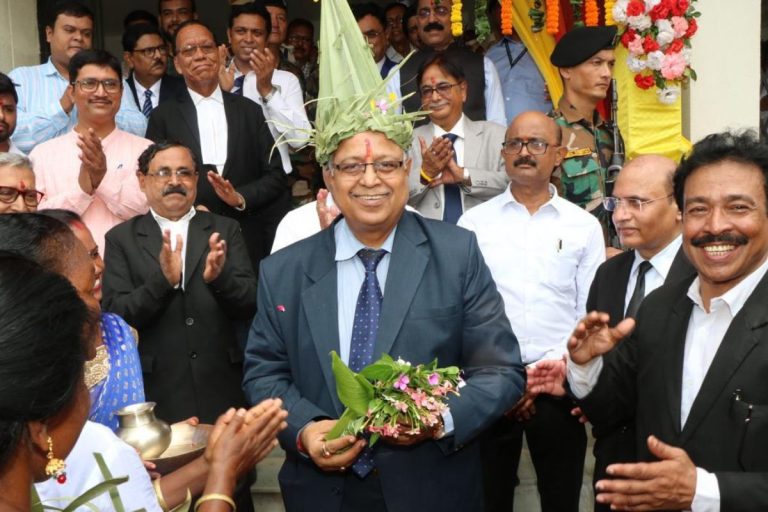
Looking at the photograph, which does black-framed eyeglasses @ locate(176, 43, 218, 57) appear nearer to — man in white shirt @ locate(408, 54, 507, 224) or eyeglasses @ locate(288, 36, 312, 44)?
man in white shirt @ locate(408, 54, 507, 224)

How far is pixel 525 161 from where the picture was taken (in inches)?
194

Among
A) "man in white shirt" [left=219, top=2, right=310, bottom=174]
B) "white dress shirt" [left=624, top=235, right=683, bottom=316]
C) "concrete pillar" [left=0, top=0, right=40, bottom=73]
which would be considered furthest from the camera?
"concrete pillar" [left=0, top=0, right=40, bottom=73]

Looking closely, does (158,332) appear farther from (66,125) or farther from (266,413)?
(266,413)

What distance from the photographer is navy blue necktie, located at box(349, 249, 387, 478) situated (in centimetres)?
328

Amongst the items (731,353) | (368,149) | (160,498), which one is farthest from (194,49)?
(731,353)

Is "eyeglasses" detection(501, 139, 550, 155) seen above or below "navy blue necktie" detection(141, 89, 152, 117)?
below

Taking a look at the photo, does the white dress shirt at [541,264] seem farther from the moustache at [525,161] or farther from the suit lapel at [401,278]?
the suit lapel at [401,278]

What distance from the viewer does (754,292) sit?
3020 millimetres

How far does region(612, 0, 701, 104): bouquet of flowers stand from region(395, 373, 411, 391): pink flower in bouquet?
13.5 ft

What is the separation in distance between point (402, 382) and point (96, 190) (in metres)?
3.03

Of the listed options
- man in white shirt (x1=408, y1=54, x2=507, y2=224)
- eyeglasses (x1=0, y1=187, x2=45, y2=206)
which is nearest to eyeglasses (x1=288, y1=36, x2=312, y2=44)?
man in white shirt (x1=408, y1=54, x2=507, y2=224)

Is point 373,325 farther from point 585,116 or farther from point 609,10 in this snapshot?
point 609,10

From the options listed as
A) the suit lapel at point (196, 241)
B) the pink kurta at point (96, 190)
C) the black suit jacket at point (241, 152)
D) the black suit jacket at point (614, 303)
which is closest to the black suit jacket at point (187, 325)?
the suit lapel at point (196, 241)

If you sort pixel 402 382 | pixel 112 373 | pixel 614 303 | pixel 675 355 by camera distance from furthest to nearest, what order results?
pixel 614 303
pixel 112 373
pixel 675 355
pixel 402 382
